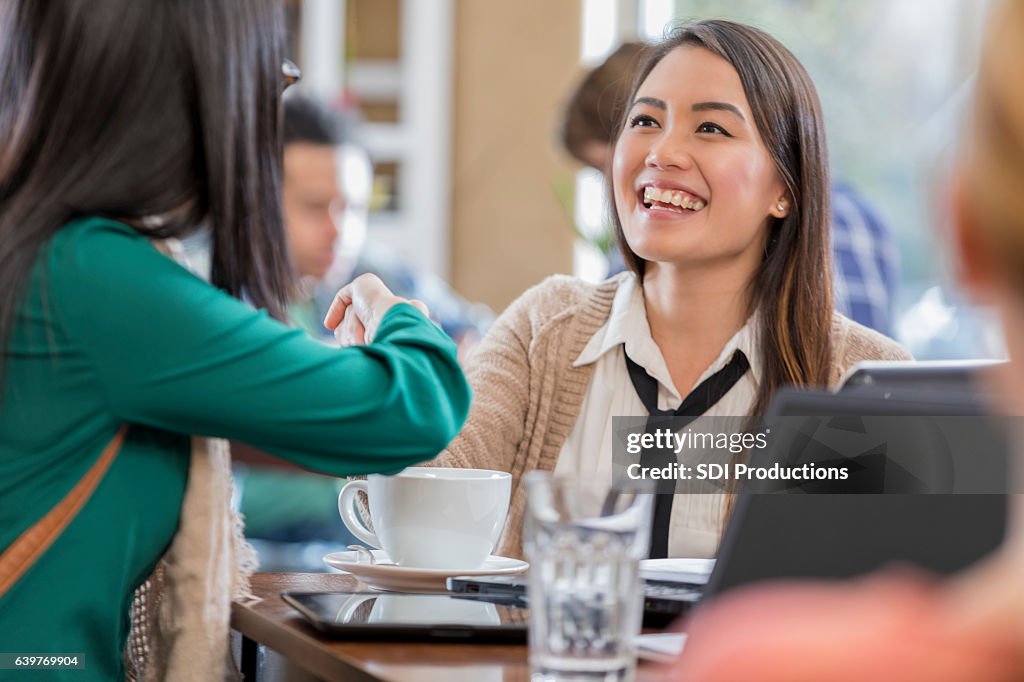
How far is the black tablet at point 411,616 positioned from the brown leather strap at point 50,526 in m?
0.16

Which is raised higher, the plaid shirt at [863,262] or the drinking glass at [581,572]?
the plaid shirt at [863,262]

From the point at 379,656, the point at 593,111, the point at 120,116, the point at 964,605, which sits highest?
the point at 593,111

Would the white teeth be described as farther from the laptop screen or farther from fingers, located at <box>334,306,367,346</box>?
the laptop screen

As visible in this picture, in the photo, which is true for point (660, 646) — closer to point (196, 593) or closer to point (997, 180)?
point (196, 593)

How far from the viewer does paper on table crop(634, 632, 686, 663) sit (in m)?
0.81

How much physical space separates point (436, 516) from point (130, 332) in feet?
0.97

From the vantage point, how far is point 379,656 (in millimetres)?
819

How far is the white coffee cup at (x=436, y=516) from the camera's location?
1.07 metres

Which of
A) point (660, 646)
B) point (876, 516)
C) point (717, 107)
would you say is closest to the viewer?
point (876, 516)

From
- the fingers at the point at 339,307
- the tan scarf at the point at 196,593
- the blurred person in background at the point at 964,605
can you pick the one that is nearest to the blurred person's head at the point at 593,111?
the fingers at the point at 339,307

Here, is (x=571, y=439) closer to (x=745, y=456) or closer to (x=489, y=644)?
(x=745, y=456)

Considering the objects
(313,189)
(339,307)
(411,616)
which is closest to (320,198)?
(313,189)

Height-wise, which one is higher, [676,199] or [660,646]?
[676,199]

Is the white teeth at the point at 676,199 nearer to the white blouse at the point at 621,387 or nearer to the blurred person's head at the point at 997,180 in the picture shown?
the white blouse at the point at 621,387
